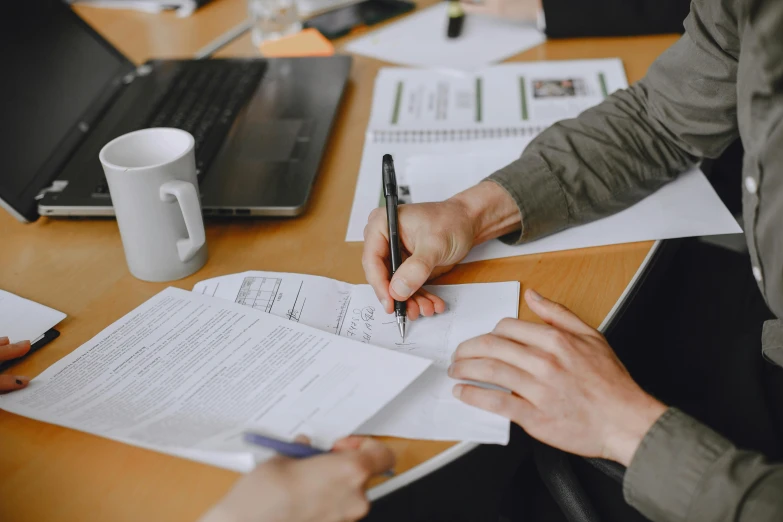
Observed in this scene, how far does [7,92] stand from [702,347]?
3.34ft

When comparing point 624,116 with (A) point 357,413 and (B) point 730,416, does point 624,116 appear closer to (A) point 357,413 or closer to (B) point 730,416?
(B) point 730,416

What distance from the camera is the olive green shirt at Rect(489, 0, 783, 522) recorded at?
2.07 ft

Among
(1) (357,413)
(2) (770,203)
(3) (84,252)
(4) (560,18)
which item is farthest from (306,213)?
(4) (560,18)

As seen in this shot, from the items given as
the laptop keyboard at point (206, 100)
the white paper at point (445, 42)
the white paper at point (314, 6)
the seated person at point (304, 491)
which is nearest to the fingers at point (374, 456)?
the seated person at point (304, 491)

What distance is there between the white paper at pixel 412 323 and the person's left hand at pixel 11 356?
0.19 meters

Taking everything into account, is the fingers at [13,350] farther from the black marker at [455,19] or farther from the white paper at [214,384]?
the black marker at [455,19]

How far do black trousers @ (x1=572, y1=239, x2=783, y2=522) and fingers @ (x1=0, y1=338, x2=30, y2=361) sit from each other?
591mm

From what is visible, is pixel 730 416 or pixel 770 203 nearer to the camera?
pixel 770 203

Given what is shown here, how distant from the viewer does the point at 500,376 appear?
67cm

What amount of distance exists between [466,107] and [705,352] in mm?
528

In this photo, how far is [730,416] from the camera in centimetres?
89

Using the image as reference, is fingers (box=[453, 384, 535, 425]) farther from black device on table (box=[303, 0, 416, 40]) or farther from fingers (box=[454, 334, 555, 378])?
black device on table (box=[303, 0, 416, 40])

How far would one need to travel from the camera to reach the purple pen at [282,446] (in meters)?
0.57

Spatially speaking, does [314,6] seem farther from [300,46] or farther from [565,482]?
[565,482]
